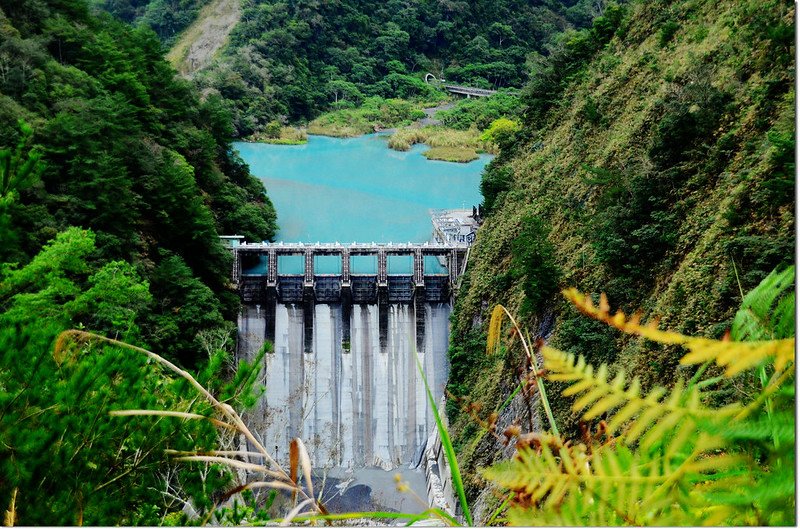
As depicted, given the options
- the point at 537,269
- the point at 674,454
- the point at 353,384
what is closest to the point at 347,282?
the point at 353,384

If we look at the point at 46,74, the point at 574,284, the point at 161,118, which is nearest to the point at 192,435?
the point at 574,284

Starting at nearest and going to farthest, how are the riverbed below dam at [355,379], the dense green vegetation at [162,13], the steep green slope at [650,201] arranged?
1. the steep green slope at [650,201]
2. the riverbed below dam at [355,379]
3. the dense green vegetation at [162,13]

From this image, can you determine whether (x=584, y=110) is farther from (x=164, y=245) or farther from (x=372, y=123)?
(x=372, y=123)

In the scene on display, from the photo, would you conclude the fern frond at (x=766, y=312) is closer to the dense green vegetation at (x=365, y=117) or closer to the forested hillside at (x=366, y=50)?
the forested hillside at (x=366, y=50)

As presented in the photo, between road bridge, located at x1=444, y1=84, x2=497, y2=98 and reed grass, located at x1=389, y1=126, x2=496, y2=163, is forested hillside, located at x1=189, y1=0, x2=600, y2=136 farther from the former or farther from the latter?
reed grass, located at x1=389, y1=126, x2=496, y2=163

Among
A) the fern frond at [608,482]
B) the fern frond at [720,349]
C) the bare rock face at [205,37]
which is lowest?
the fern frond at [608,482]

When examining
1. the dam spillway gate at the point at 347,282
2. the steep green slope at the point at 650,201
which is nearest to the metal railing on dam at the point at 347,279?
the dam spillway gate at the point at 347,282

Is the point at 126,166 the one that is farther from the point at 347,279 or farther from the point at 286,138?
the point at 286,138
